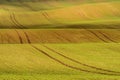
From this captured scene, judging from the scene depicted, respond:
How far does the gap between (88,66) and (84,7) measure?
154 feet

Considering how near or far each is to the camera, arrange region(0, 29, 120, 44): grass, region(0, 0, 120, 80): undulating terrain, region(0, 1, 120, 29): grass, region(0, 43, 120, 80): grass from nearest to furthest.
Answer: region(0, 43, 120, 80): grass
region(0, 0, 120, 80): undulating terrain
region(0, 29, 120, 44): grass
region(0, 1, 120, 29): grass

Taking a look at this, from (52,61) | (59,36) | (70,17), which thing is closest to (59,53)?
(52,61)

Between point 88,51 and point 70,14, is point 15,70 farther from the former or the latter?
point 70,14

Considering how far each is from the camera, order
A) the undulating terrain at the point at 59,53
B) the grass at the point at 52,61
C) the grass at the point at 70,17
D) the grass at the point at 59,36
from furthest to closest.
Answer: the grass at the point at 70,17 → the grass at the point at 59,36 → the undulating terrain at the point at 59,53 → the grass at the point at 52,61

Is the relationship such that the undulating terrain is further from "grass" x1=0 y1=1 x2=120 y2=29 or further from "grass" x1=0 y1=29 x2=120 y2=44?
"grass" x1=0 y1=1 x2=120 y2=29

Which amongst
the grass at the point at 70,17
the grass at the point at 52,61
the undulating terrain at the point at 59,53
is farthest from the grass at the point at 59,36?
the grass at the point at 70,17

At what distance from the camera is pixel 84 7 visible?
248 feet

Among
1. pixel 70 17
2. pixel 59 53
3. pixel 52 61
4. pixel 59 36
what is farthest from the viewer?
pixel 70 17

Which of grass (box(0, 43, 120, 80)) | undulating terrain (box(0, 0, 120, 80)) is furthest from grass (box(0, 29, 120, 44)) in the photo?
grass (box(0, 43, 120, 80))

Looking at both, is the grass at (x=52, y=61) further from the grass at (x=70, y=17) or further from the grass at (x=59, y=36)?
the grass at (x=70, y=17)

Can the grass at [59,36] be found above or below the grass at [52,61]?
below

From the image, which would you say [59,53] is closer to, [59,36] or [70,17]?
[59,36]

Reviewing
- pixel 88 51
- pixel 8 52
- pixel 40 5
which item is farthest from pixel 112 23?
pixel 40 5

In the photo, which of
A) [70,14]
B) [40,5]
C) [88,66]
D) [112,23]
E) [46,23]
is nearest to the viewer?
[88,66]
